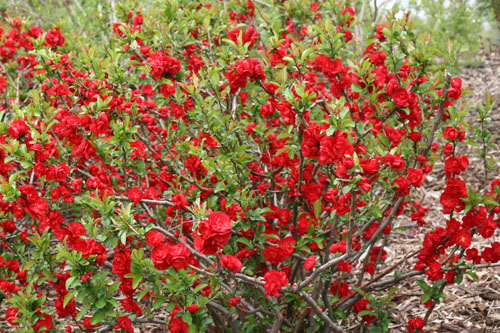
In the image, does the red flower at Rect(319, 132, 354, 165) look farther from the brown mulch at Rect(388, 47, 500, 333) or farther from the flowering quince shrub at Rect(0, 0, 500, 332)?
the brown mulch at Rect(388, 47, 500, 333)

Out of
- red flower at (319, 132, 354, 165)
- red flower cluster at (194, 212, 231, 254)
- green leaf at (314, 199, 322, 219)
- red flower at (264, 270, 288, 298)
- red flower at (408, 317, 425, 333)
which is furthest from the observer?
red flower at (408, 317, 425, 333)

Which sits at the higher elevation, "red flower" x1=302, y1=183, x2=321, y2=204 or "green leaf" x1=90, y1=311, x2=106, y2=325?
"red flower" x1=302, y1=183, x2=321, y2=204

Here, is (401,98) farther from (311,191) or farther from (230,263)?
(230,263)

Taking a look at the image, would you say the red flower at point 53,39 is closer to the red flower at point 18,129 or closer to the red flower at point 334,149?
the red flower at point 18,129

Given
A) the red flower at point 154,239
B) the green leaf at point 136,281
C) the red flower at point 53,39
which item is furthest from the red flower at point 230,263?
the red flower at point 53,39

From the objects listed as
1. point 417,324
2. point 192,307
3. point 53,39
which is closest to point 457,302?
point 417,324

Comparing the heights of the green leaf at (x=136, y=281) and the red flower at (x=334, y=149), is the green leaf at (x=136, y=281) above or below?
below

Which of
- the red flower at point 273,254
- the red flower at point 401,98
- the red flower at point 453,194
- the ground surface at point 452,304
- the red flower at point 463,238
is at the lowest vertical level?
the ground surface at point 452,304

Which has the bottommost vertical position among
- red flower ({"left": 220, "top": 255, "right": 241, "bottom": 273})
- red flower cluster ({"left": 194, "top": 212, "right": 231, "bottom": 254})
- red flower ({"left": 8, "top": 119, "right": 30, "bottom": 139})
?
red flower ({"left": 220, "top": 255, "right": 241, "bottom": 273})

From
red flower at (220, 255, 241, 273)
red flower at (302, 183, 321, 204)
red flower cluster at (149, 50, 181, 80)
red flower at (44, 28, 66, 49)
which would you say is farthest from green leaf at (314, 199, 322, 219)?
red flower at (44, 28, 66, 49)

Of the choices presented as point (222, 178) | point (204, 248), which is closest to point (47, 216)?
point (222, 178)

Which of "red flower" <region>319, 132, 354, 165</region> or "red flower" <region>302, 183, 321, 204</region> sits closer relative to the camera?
"red flower" <region>319, 132, 354, 165</region>

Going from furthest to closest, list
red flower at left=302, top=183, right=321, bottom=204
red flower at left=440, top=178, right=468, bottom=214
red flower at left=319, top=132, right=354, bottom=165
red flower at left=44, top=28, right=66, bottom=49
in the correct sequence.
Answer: red flower at left=44, top=28, right=66, bottom=49, red flower at left=302, top=183, right=321, bottom=204, red flower at left=440, top=178, right=468, bottom=214, red flower at left=319, top=132, right=354, bottom=165

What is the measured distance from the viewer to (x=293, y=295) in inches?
89.9
